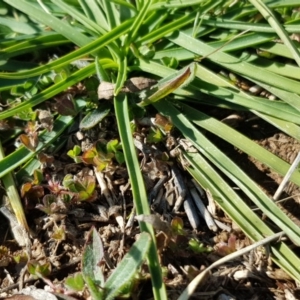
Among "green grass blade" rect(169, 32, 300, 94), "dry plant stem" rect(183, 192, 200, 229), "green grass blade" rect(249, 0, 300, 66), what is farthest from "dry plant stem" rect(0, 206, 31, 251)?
"green grass blade" rect(249, 0, 300, 66)

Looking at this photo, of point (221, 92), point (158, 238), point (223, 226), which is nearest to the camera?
point (158, 238)

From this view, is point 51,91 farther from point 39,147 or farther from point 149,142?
point 149,142

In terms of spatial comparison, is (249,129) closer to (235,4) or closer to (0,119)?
(235,4)

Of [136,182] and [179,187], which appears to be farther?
[179,187]

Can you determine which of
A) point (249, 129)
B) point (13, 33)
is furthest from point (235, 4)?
point (13, 33)

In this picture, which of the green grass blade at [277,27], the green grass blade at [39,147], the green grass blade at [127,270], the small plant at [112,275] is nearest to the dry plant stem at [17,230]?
the green grass blade at [39,147]

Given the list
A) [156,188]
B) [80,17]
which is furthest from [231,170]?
[80,17]

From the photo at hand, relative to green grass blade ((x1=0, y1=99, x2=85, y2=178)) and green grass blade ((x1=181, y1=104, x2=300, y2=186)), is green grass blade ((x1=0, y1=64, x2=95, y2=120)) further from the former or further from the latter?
green grass blade ((x1=181, y1=104, x2=300, y2=186))

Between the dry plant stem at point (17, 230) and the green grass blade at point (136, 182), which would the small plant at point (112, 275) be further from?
the dry plant stem at point (17, 230)
